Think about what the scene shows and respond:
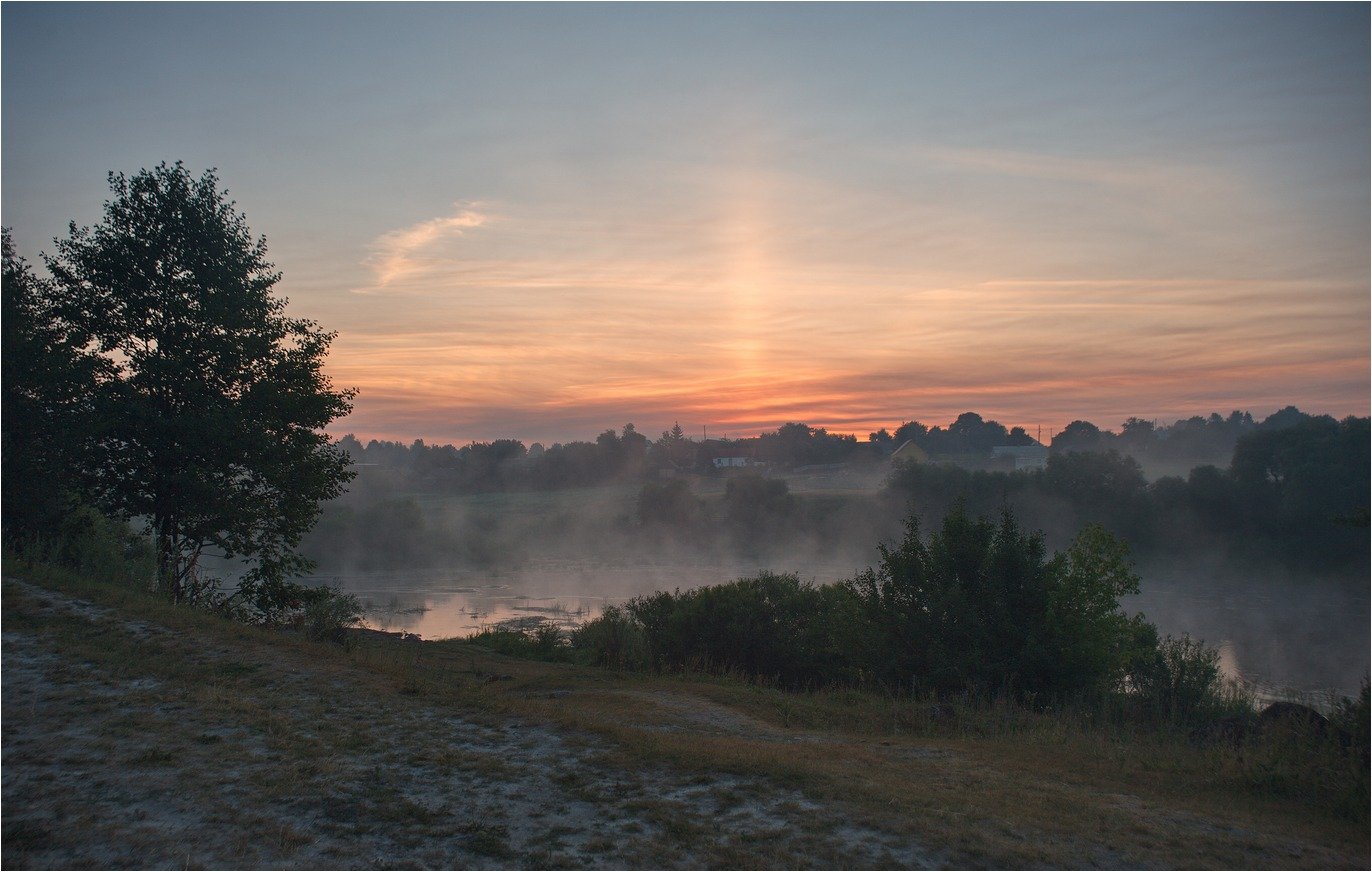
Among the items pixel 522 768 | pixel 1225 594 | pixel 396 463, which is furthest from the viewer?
pixel 396 463

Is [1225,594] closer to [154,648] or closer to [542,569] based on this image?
[542,569]

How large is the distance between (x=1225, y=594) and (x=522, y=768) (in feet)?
189

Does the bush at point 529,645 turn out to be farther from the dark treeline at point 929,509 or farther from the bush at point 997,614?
the dark treeline at point 929,509

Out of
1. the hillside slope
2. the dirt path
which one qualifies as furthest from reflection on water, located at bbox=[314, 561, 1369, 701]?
the dirt path

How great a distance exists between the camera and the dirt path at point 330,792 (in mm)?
5531

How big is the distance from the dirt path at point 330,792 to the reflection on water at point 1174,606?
2887cm

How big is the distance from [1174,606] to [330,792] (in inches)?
2116

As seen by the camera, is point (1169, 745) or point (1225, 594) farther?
point (1225, 594)

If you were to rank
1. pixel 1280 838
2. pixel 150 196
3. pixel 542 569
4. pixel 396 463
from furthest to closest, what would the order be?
pixel 396 463, pixel 542 569, pixel 150 196, pixel 1280 838

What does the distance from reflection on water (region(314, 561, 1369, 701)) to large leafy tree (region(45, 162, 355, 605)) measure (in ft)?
68.4

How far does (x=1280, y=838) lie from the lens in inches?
260

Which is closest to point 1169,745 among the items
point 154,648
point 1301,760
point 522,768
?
point 1301,760

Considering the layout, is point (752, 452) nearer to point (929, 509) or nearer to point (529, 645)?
point (929, 509)

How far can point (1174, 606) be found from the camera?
49188 mm
